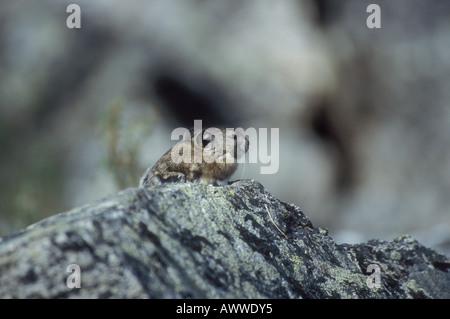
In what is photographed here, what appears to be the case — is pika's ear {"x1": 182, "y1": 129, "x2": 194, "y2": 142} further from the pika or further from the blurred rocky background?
the blurred rocky background

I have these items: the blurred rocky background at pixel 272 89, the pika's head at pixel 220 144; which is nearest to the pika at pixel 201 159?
the pika's head at pixel 220 144

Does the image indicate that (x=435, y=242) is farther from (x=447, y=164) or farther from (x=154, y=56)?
(x=154, y=56)

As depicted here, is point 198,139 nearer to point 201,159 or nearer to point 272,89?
point 201,159

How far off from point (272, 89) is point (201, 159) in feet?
32.8

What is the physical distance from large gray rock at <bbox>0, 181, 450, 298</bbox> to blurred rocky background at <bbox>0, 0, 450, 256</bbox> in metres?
9.87

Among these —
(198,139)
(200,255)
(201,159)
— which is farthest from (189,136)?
(200,255)

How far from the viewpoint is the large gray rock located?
3096 millimetres

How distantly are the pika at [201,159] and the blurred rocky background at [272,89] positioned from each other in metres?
7.85

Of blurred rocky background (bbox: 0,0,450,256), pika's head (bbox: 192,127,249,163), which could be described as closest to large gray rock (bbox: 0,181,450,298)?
pika's head (bbox: 192,127,249,163)

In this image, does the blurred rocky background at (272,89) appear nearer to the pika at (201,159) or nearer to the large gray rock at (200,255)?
the pika at (201,159)

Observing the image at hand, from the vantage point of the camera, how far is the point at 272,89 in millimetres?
15766

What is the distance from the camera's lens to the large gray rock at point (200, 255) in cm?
A: 310

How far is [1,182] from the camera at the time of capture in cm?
1482

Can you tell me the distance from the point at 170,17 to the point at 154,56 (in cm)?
139
